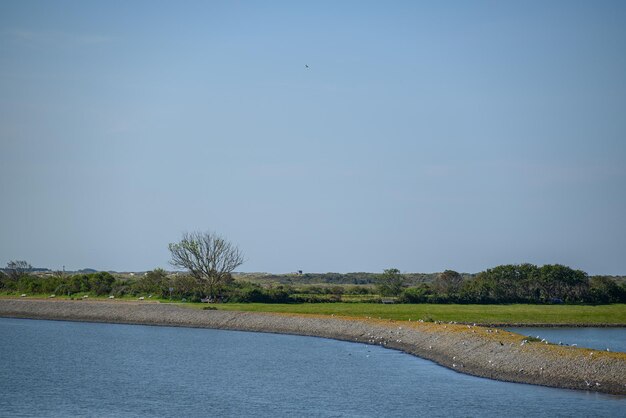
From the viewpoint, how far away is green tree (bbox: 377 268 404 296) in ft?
396

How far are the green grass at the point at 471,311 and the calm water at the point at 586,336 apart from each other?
4.63 meters

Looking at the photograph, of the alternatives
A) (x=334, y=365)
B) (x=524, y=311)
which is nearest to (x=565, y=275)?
(x=524, y=311)

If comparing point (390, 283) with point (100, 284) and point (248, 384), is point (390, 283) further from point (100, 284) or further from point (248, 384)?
point (248, 384)

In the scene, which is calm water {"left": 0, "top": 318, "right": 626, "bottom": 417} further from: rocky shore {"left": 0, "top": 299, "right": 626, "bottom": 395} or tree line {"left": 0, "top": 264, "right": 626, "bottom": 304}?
tree line {"left": 0, "top": 264, "right": 626, "bottom": 304}

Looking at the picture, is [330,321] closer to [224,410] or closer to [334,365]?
[334,365]

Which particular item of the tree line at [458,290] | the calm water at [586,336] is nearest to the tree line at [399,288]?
the tree line at [458,290]

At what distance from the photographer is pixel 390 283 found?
125 metres

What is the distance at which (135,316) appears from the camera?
323 ft

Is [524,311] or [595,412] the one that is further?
[524,311]

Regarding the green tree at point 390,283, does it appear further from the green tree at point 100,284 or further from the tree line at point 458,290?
the green tree at point 100,284

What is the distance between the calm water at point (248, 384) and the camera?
1633 inches

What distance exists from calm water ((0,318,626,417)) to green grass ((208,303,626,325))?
1720 cm

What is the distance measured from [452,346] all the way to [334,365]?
32.2ft

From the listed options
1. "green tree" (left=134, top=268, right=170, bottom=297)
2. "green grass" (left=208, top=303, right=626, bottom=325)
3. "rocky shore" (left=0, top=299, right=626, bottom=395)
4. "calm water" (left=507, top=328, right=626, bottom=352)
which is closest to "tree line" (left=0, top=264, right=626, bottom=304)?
"green tree" (left=134, top=268, right=170, bottom=297)
